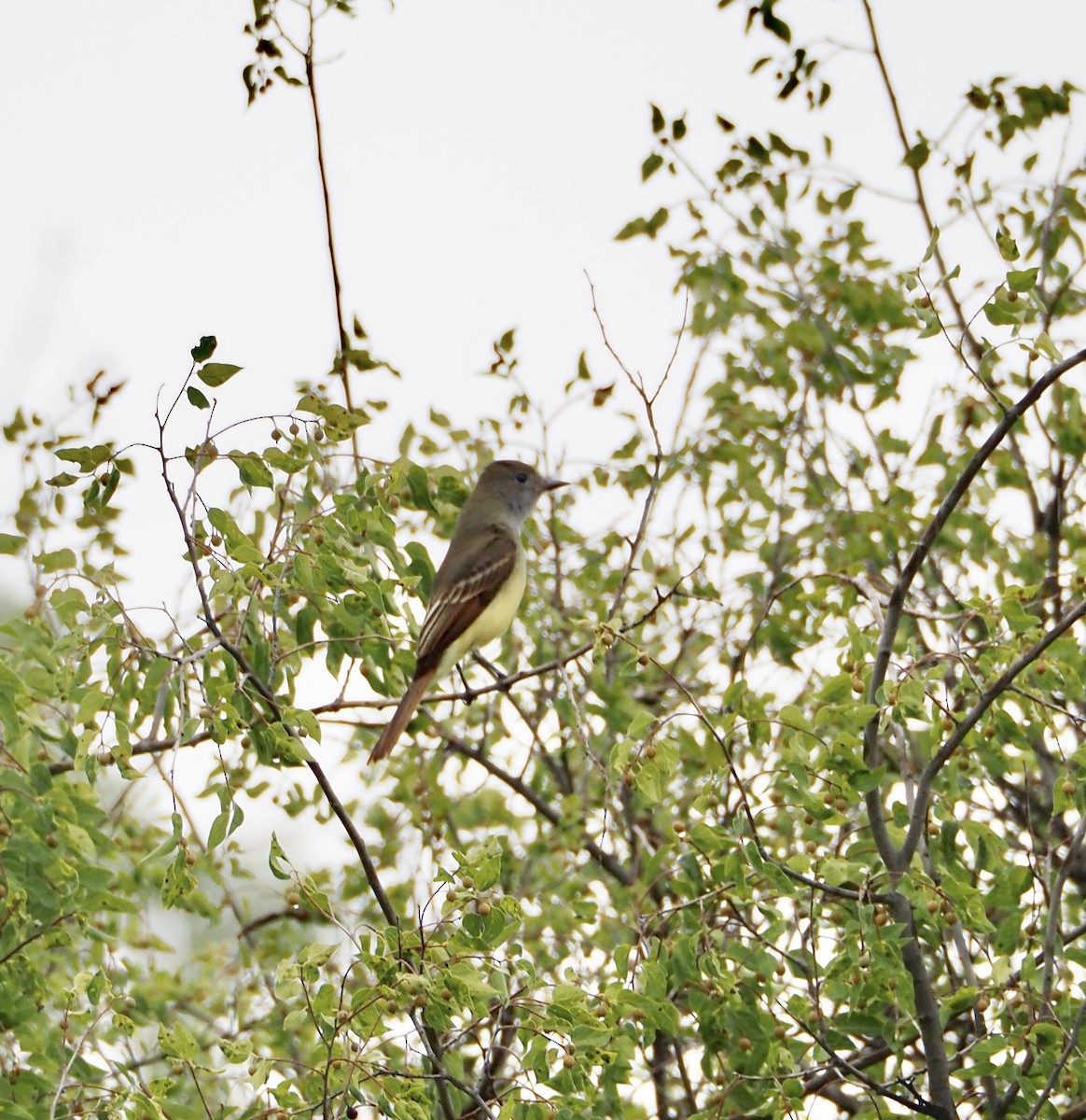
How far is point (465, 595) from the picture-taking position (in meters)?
7.30

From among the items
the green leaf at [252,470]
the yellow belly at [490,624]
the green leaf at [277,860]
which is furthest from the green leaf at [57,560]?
the yellow belly at [490,624]

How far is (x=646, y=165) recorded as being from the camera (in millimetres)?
6738

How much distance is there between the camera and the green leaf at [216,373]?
12.1 feet

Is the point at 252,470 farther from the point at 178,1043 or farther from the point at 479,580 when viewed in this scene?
the point at 479,580

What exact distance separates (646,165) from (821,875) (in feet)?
12.1

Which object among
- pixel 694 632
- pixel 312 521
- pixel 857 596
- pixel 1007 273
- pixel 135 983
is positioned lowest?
pixel 135 983

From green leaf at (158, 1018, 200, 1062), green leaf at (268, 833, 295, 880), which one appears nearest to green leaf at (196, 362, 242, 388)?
green leaf at (268, 833, 295, 880)

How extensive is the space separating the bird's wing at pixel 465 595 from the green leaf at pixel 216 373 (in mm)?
3081

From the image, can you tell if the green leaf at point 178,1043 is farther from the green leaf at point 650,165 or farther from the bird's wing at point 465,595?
the green leaf at point 650,165

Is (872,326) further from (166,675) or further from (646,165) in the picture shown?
(166,675)

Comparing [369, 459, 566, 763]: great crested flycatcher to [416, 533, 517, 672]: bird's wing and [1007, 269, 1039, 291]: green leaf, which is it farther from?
[1007, 269, 1039, 291]: green leaf

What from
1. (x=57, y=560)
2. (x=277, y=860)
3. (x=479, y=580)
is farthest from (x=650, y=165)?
(x=277, y=860)

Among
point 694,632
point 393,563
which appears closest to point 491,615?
point 694,632

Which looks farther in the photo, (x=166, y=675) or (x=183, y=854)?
(x=166, y=675)
